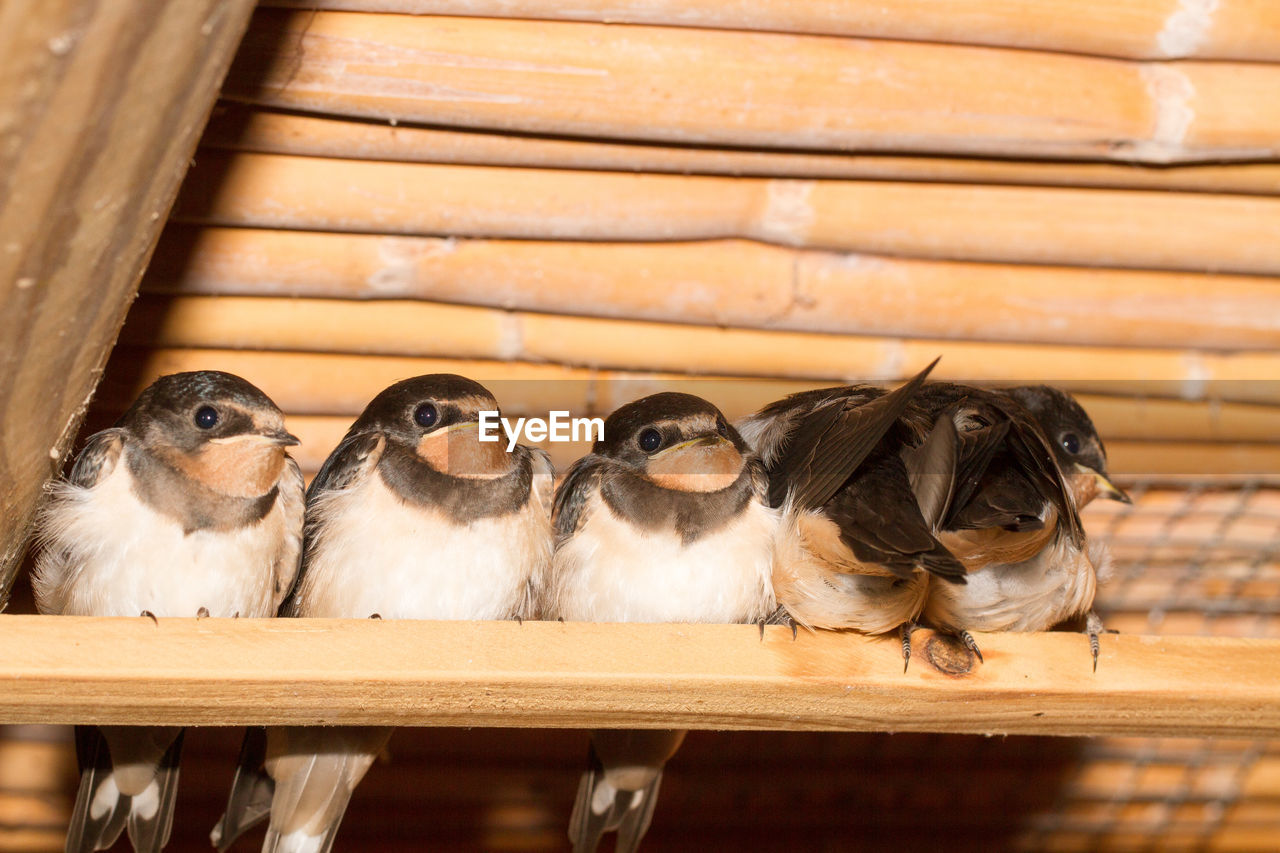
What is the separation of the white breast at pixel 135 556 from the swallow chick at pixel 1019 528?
2.96 ft

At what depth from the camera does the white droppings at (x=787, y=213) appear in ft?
5.71

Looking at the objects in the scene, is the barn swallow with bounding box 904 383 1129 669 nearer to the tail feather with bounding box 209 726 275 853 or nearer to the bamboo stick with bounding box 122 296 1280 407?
the bamboo stick with bounding box 122 296 1280 407

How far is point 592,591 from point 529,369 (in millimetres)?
462

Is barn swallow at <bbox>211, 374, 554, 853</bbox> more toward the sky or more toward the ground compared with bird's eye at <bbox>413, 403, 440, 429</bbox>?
more toward the ground

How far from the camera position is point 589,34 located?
1.54m

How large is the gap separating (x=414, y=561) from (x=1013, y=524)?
2.53 feet

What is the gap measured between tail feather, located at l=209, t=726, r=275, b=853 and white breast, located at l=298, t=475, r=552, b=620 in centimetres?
29

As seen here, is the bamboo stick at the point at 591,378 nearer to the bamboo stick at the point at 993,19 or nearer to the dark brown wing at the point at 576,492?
the dark brown wing at the point at 576,492

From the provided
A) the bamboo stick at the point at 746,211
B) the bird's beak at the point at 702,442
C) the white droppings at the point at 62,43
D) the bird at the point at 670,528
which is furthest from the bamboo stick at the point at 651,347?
the white droppings at the point at 62,43

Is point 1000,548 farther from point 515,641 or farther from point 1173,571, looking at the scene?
point 1173,571

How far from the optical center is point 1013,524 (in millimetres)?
1271

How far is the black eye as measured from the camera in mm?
1785

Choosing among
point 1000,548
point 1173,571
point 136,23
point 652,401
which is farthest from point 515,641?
point 1173,571

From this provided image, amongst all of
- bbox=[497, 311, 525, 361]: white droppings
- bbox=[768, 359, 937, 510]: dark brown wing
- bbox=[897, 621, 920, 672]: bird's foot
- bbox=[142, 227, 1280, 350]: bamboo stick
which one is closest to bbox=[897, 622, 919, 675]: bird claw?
bbox=[897, 621, 920, 672]: bird's foot
